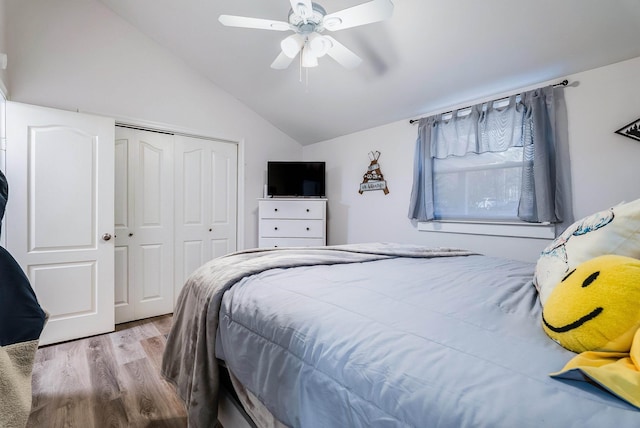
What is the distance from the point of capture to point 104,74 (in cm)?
265

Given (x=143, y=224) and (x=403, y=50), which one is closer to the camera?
(x=403, y=50)

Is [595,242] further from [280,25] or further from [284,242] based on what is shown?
[284,242]

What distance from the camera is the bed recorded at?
48 cm

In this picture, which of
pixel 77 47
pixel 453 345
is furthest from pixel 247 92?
pixel 453 345

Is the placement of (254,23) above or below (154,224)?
above

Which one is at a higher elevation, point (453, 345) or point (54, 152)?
point (54, 152)

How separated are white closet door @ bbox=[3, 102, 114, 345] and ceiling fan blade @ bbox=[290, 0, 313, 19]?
2014 mm

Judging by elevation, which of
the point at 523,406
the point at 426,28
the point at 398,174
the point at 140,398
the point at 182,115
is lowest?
the point at 140,398

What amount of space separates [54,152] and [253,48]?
1.88 meters

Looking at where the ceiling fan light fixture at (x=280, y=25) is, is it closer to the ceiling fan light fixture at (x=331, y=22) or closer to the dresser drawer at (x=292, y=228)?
the ceiling fan light fixture at (x=331, y=22)

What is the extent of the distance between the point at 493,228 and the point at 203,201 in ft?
9.69

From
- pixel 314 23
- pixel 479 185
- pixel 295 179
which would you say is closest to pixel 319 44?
pixel 314 23

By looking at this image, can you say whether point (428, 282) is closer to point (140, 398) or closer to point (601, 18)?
point (140, 398)

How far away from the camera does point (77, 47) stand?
2527 mm
